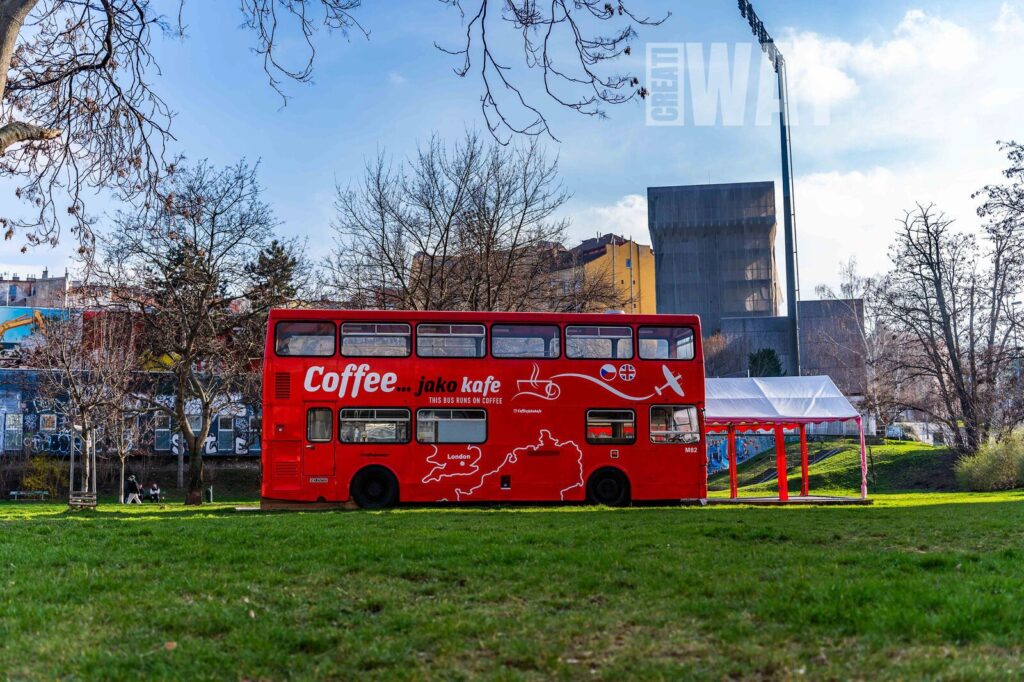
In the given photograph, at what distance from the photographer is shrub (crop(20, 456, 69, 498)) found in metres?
47.3

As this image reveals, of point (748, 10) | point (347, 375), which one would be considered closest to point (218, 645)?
point (347, 375)

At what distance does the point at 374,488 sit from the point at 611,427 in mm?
5670

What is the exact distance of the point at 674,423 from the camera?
21984mm

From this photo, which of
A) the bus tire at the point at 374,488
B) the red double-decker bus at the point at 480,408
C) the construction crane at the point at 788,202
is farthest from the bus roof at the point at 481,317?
the construction crane at the point at 788,202

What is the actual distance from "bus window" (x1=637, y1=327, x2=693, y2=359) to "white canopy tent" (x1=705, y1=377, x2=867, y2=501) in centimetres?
420

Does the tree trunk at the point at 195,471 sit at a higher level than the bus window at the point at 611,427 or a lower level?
lower

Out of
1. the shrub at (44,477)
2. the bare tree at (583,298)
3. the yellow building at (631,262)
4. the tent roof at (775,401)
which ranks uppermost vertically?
the yellow building at (631,262)


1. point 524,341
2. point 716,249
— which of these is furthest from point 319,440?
point 716,249

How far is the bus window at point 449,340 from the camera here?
21.0m

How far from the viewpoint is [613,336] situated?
853 inches

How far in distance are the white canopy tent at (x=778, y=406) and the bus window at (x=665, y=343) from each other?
13.8 feet

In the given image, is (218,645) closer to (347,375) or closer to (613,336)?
(347,375)

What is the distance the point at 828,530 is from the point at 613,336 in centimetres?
1073

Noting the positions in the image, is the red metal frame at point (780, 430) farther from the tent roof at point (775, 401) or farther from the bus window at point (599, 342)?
the bus window at point (599, 342)
